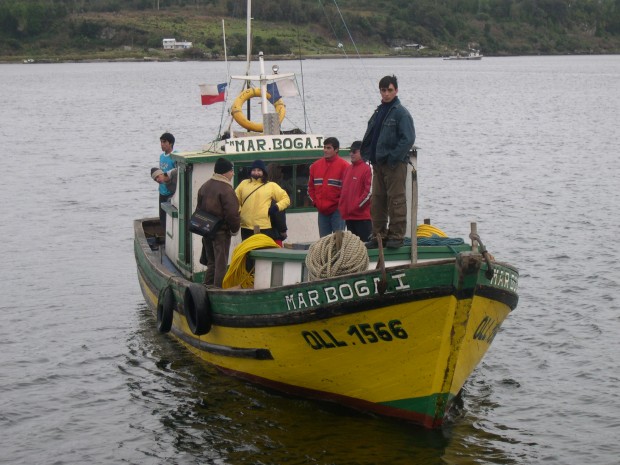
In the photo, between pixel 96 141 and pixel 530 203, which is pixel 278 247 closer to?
pixel 530 203

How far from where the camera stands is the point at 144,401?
14789 mm

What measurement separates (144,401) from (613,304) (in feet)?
31.0

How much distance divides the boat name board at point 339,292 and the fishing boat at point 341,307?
14 millimetres

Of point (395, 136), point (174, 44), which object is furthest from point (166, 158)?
point (174, 44)

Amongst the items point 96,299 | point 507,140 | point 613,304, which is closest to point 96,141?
point 507,140

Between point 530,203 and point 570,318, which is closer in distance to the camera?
point 570,318

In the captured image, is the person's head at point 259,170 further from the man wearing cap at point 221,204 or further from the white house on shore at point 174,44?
the white house on shore at point 174,44

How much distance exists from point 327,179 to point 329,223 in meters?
0.67

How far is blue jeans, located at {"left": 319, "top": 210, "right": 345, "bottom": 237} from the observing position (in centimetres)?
1447

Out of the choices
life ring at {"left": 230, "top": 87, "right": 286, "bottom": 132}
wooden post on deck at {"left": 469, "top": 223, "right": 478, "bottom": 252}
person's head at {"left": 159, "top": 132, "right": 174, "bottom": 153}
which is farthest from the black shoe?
person's head at {"left": 159, "top": 132, "right": 174, "bottom": 153}

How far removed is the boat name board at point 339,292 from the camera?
454 inches

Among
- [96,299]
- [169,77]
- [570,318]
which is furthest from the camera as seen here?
[169,77]

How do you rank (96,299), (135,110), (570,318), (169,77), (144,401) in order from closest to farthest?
(144,401) < (570,318) < (96,299) < (135,110) < (169,77)

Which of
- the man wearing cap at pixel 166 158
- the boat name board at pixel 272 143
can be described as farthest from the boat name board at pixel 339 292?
the man wearing cap at pixel 166 158
